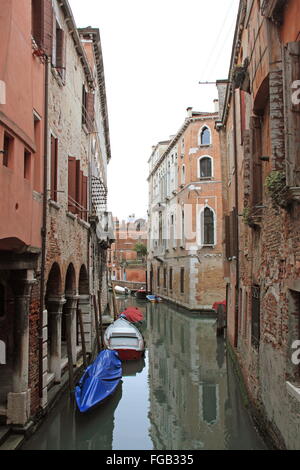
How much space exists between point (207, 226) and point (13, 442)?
64.7 feet

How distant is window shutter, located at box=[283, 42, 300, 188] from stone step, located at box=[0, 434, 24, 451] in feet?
16.6

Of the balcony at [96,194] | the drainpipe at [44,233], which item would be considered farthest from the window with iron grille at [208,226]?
the drainpipe at [44,233]

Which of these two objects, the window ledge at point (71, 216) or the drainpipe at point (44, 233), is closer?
the drainpipe at point (44, 233)

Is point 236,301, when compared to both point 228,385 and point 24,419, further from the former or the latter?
point 24,419

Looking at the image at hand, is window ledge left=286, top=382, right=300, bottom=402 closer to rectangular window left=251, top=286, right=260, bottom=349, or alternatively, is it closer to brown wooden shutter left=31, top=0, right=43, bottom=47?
rectangular window left=251, top=286, right=260, bottom=349

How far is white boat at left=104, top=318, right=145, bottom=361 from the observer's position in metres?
13.0

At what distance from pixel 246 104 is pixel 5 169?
598 cm

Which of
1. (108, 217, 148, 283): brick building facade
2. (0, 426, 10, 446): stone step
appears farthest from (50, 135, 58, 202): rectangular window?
(108, 217, 148, 283): brick building facade

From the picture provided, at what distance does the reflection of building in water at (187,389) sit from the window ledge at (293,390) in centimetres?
264

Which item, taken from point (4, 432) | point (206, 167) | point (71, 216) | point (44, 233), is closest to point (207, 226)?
point (206, 167)

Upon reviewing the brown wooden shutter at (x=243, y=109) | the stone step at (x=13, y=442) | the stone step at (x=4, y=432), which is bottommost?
the stone step at (x=13, y=442)

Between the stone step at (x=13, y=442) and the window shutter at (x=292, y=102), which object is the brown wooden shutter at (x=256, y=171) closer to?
the window shutter at (x=292, y=102)

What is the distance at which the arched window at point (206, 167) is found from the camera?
2520 centimetres

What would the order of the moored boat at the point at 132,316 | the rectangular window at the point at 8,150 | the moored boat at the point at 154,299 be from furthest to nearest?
1. the moored boat at the point at 154,299
2. the moored boat at the point at 132,316
3. the rectangular window at the point at 8,150
